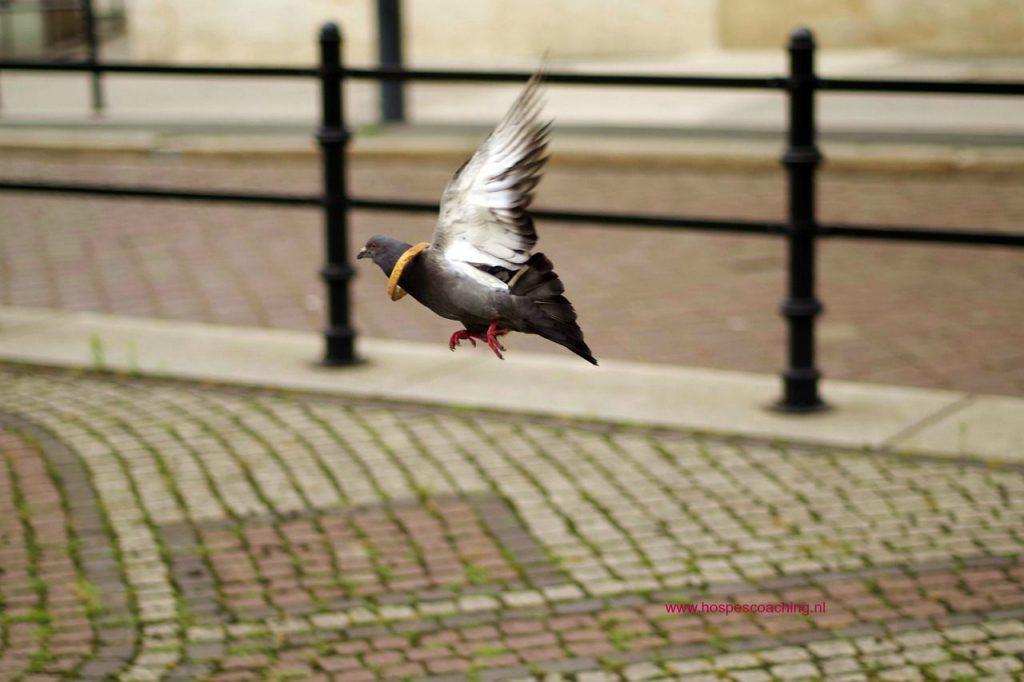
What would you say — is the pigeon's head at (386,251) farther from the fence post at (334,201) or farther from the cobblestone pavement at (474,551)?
the fence post at (334,201)

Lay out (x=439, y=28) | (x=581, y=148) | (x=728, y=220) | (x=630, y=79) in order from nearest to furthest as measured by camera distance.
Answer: (x=630, y=79) → (x=728, y=220) → (x=581, y=148) → (x=439, y=28)

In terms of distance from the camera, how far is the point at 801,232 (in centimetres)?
654

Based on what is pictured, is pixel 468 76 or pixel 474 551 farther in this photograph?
pixel 468 76

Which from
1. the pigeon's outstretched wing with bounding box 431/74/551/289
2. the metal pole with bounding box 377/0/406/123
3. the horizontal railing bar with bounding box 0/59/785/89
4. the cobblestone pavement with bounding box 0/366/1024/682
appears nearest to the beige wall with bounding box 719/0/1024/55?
the metal pole with bounding box 377/0/406/123

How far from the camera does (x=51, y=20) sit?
778 inches

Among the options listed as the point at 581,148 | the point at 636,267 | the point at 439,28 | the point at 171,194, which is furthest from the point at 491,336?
the point at 439,28

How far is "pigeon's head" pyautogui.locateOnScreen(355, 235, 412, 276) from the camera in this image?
1.42 m

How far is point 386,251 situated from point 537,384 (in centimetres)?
565

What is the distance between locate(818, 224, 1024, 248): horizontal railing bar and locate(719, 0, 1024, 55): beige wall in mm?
11561

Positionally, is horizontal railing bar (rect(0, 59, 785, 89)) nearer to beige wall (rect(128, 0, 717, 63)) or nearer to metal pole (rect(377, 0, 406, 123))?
metal pole (rect(377, 0, 406, 123))

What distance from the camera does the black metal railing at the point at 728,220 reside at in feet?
20.2

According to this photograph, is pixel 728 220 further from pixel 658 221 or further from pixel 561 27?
pixel 561 27

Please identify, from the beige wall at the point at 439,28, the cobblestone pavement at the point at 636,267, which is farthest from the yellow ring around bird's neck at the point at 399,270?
the beige wall at the point at 439,28

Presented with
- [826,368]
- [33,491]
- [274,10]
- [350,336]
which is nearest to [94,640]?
[33,491]
